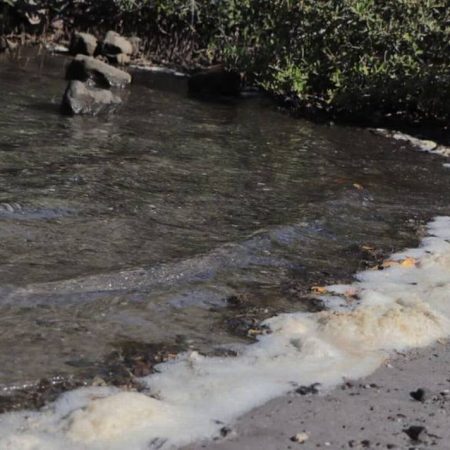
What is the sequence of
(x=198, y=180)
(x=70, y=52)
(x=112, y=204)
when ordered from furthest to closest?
1. (x=70, y=52)
2. (x=198, y=180)
3. (x=112, y=204)

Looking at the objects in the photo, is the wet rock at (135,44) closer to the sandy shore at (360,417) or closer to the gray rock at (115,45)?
A: the gray rock at (115,45)

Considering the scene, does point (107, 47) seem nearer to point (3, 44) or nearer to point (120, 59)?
point (120, 59)

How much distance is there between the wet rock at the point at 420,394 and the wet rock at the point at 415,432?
0.30 m

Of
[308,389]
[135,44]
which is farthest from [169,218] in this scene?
[135,44]

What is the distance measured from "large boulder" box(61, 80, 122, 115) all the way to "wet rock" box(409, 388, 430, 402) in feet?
25.1

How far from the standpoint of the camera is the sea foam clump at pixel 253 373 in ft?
10.4

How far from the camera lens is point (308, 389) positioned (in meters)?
3.63

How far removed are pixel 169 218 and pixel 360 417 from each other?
330 cm

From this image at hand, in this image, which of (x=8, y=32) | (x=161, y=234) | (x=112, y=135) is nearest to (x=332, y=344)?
(x=161, y=234)

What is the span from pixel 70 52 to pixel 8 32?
174 centimetres

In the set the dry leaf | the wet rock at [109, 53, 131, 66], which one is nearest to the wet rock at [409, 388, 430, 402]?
the dry leaf

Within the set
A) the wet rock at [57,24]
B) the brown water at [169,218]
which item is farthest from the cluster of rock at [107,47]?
the brown water at [169,218]

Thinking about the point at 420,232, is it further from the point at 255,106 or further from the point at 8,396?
the point at 255,106

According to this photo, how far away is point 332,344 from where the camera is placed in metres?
4.13
